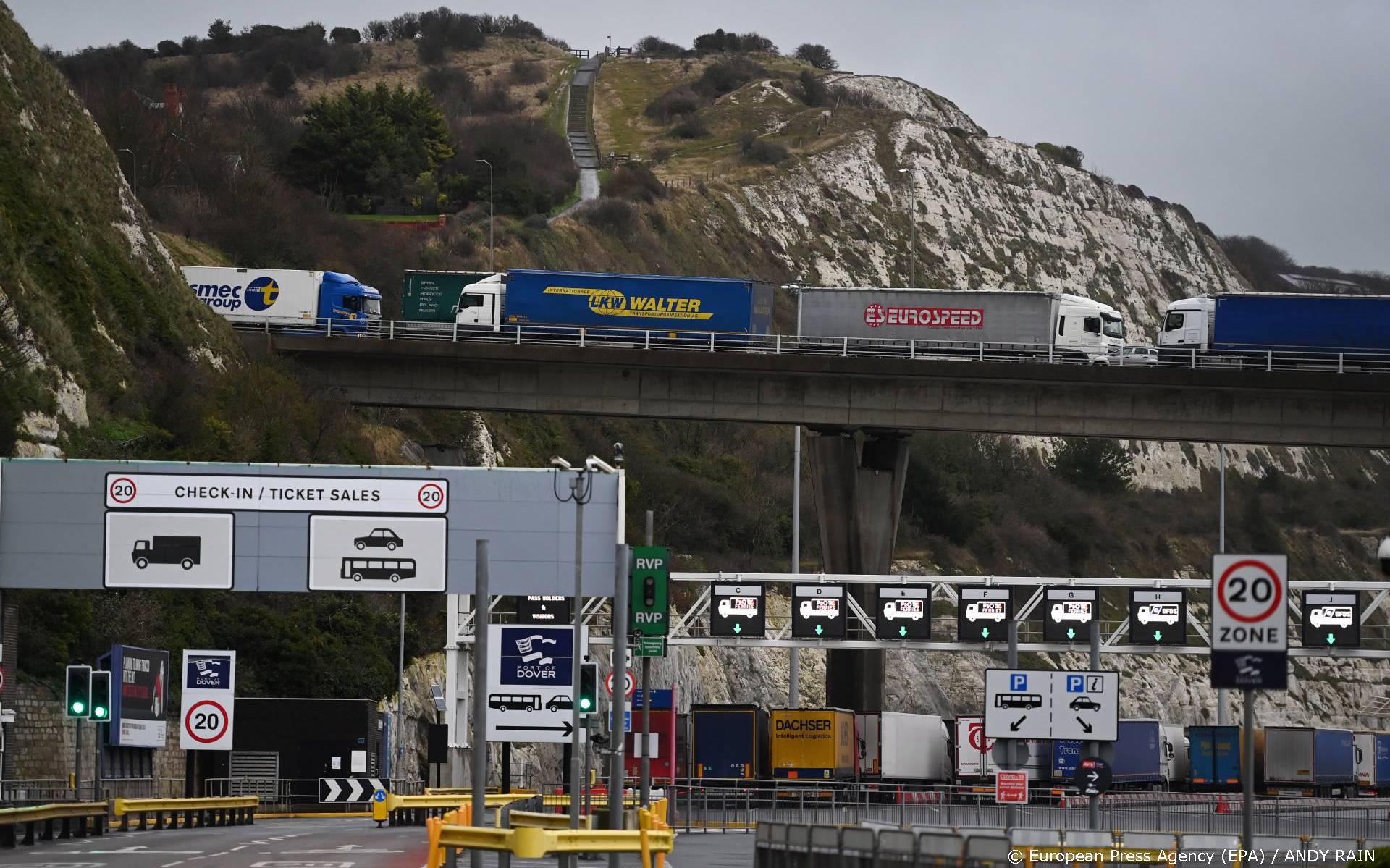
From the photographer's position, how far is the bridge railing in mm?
67062

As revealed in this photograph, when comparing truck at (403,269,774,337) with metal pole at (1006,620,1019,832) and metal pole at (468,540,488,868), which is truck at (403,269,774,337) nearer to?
metal pole at (1006,620,1019,832)

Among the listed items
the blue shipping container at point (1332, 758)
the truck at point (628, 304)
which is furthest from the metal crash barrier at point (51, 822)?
the blue shipping container at point (1332, 758)

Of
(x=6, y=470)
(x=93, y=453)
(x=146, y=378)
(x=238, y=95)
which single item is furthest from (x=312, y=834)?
(x=238, y=95)

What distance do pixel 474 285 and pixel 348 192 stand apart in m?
58.0

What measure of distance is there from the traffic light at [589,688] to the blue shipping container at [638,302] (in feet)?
128

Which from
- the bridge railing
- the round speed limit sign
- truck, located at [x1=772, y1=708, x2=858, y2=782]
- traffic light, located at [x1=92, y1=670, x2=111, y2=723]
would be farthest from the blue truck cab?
traffic light, located at [x1=92, y1=670, x2=111, y2=723]

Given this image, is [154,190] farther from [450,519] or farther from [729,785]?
[450,519]

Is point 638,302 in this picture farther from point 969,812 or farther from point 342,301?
point 969,812

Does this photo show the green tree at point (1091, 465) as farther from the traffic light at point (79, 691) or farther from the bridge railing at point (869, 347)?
the traffic light at point (79, 691)

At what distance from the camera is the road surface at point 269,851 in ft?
89.8

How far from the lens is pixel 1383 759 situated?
2840 inches

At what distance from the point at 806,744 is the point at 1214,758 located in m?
19.1

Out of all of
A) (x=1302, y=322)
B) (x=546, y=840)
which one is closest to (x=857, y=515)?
(x=1302, y=322)

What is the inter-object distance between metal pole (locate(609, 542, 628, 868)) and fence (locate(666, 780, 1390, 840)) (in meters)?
7.83
